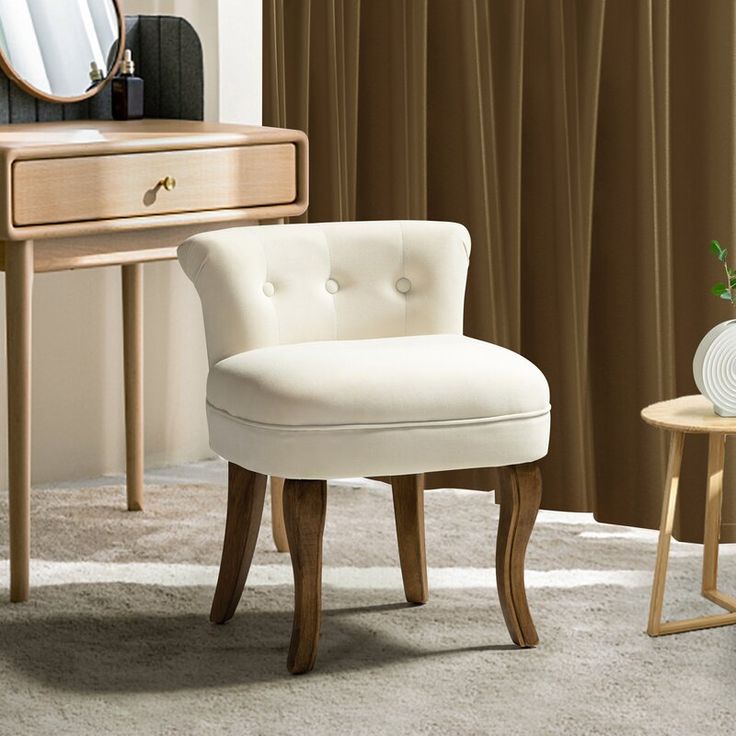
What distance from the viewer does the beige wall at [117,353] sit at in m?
2.99

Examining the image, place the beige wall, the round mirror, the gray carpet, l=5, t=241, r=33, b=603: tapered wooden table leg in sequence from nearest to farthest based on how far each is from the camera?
the gray carpet → l=5, t=241, r=33, b=603: tapered wooden table leg → the round mirror → the beige wall

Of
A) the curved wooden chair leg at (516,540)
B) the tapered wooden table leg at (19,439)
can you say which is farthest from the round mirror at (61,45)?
the curved wooden chair leg at (516,540)

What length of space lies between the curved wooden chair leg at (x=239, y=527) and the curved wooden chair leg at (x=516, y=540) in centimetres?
37

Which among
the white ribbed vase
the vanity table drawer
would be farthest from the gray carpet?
the vanity table drawer

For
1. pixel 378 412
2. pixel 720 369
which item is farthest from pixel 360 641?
pixel 720 369

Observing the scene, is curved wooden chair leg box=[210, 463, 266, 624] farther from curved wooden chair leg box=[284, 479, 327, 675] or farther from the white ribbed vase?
the white ribbed vase

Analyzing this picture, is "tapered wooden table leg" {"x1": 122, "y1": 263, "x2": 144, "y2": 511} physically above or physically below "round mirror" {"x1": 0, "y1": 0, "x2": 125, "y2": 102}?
below

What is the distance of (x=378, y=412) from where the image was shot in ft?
6.01

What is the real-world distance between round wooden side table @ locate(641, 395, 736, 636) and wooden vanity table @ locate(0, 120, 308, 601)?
796 mm

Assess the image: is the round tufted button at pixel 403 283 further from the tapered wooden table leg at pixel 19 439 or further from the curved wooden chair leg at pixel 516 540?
the tapered wooden table leg at pixel 19 439

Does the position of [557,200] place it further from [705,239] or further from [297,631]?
[297,631]

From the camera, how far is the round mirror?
8.54 ft

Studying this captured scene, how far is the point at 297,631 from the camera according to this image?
1930 mm

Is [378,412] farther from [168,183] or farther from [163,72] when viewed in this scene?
[163,72]
